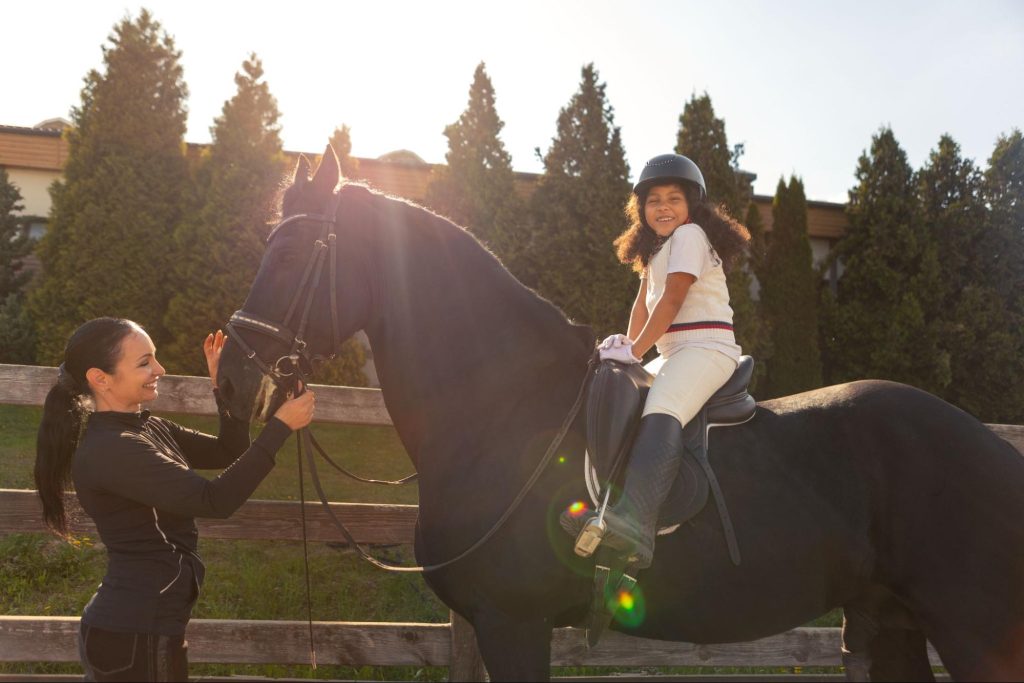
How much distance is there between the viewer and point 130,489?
2412mm

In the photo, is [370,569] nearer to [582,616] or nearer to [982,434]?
[582,616]

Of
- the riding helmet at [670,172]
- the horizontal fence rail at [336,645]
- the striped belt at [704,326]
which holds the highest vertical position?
the riding helmet at [670,172]

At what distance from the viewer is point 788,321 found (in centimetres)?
1484

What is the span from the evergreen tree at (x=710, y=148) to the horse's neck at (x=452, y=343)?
11513 millimetres

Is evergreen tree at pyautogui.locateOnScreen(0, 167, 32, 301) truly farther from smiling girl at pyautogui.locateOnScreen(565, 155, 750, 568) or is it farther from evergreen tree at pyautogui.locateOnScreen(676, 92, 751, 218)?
smiling girl at pyautogui.locateOnScreen(565, 155, 750, 568)

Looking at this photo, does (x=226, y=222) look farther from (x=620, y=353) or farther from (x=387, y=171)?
(x=620, y=353)

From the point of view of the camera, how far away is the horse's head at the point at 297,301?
2.46 meters

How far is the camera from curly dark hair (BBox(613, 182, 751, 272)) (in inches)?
121

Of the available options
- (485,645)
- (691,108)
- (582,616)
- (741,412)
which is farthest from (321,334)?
(691,108)

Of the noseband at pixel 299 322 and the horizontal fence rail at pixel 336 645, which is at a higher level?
the noseband at pixel 299 322

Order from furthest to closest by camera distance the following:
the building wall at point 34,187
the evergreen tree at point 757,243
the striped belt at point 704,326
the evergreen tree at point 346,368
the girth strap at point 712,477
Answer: the building wall at point 34,187 < the evergreen tree at point 757,243 < the evergreen tree at point 346,368 < the striped belt at point 704,326 < the girth strap at point 712,477

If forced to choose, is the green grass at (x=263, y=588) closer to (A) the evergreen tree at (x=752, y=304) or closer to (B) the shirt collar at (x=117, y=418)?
(B) the shirt collar at (x=117, y=418)

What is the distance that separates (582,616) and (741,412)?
1030 mm

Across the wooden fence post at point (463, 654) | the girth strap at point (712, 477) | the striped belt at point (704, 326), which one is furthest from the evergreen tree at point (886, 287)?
the girth strap at point (712, 477)
